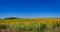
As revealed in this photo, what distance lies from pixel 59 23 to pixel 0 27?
8258mm

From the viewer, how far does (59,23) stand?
27750mm

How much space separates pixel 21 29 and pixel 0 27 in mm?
3353

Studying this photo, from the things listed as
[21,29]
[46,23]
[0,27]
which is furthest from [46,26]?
[0,27]

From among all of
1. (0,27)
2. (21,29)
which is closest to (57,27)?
(21,29)

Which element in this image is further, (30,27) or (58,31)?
(30,27)

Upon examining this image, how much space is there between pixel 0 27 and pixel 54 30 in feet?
25.2

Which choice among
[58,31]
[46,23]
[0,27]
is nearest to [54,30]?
[58,31]

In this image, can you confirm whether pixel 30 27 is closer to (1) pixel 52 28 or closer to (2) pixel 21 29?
(2) pixel 21 29

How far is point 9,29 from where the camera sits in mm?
26109

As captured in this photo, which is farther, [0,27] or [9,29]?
[0,27]

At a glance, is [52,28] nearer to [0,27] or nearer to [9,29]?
[9,29]

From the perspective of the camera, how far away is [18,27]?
27.1 m

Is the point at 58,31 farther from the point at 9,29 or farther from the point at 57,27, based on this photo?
the point at 9,29

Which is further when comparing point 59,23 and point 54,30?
point 59,23
